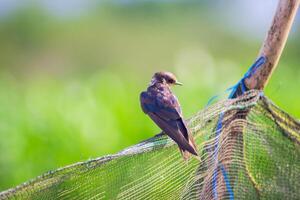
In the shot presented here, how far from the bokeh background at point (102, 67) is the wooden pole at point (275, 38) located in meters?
0.79

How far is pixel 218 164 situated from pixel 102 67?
2585cm

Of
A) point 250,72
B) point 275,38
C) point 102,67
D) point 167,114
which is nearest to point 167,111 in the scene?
point 167,114

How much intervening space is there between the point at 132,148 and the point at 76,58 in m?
28.2

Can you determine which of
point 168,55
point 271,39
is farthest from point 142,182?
point 168,55

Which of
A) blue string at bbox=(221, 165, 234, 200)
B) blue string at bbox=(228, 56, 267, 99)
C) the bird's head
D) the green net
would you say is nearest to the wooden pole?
blue string at bbox=(228, 56, 267, 99)

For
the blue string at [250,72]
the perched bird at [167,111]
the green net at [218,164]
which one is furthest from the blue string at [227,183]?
the blue string at [250,72]

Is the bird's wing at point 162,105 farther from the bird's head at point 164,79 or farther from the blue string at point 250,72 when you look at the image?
the blue string at point 250,72

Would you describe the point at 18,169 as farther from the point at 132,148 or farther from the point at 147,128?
the point at 132,148

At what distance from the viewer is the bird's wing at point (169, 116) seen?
4781 millimetres

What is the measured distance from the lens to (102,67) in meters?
30.8

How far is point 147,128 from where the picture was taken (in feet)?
32.4

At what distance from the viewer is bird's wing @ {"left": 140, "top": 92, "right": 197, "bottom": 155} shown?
4.78 metres

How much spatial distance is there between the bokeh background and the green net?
0.88m

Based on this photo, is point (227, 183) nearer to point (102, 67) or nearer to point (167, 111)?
point (167, 111)
